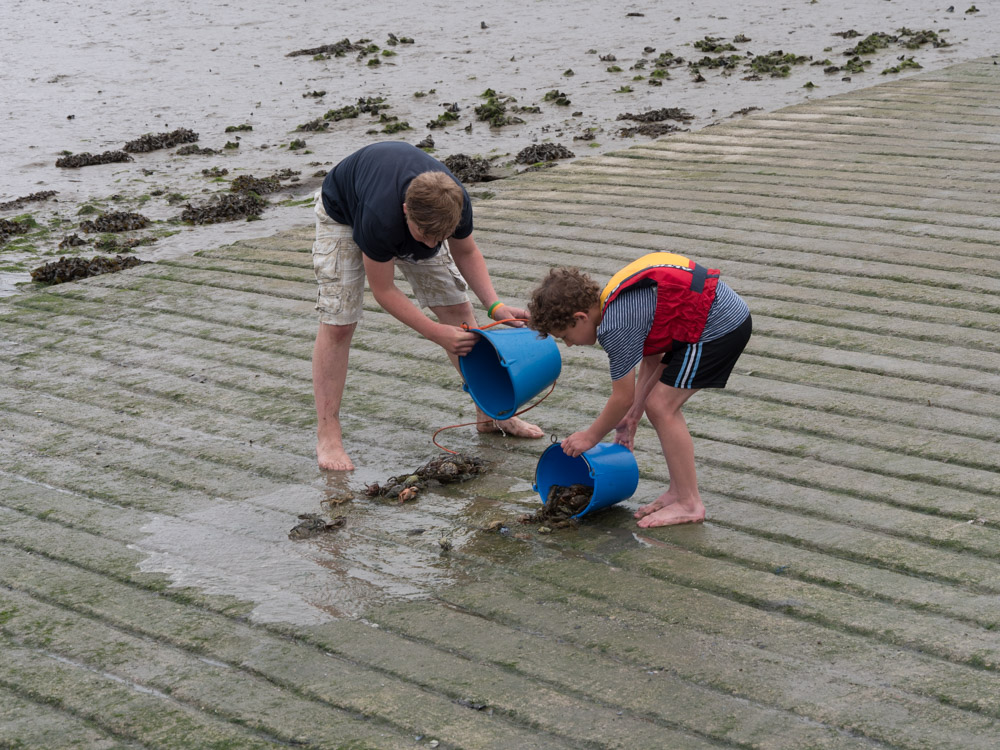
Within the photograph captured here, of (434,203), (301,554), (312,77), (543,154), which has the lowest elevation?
(301,554)

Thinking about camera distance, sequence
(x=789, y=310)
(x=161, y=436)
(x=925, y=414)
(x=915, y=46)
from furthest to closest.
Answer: (x=915, y=46) < (x=789, y=310) < (x=161, y=436) < (x=925, y=414)

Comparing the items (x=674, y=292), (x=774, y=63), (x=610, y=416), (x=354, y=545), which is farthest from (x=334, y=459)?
(x=774, y=63)

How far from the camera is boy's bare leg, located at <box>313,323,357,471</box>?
413 cm

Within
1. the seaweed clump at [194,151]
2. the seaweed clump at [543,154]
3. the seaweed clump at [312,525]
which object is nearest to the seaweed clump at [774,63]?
the seaweed clump at [543,154]

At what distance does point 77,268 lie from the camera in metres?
6.85

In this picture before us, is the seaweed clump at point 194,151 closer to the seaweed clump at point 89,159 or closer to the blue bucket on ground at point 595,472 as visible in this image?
the seaweed clump at point 89,159

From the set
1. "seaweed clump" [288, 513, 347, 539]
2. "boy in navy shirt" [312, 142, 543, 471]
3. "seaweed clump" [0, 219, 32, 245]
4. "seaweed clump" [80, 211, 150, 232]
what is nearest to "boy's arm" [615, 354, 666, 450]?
"boy in navy shirt" [312, 142, 543, 471]

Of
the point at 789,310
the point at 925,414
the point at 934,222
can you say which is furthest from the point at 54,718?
the point at 934,222

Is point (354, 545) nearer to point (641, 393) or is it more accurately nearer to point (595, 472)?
point (595, 472)

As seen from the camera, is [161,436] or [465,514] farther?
[161,436]

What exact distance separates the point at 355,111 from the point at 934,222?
24.5 ft

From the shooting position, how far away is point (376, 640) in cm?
295

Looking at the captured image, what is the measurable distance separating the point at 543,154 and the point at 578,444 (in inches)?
262

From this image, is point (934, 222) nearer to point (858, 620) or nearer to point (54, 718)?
point (858, 620)
